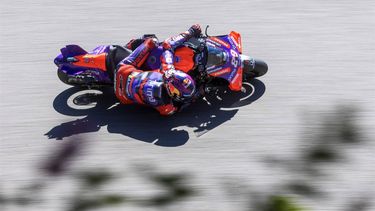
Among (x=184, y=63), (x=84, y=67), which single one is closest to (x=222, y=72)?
(x=184, y=63)

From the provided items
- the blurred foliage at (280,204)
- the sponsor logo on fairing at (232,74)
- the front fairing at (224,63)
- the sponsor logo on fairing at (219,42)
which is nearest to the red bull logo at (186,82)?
the front fairing at (224,63)

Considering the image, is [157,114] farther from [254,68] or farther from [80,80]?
[254,68]

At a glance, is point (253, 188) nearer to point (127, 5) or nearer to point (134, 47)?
point (134, 47)

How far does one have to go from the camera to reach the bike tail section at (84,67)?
935 cm

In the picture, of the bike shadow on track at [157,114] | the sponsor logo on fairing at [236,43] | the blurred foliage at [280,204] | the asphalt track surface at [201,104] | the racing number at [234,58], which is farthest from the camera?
the sponsor logo on fairing at [236,43]

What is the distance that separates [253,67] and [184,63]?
46.3 inches

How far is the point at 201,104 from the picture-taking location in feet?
31.3

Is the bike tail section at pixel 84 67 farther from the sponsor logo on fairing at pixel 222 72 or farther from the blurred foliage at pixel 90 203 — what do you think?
the blurred foliage at pixel 90 203

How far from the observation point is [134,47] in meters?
9.79

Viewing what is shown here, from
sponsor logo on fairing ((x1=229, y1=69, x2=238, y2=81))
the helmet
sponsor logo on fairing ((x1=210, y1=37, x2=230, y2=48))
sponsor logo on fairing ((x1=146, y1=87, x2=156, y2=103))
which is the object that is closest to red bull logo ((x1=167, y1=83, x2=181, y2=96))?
the helmet

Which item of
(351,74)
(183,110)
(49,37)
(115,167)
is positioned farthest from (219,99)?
(115,167)

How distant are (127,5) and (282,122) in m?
4.93

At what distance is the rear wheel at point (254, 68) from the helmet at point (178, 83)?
1241 mm

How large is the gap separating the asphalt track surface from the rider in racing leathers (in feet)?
1.43
